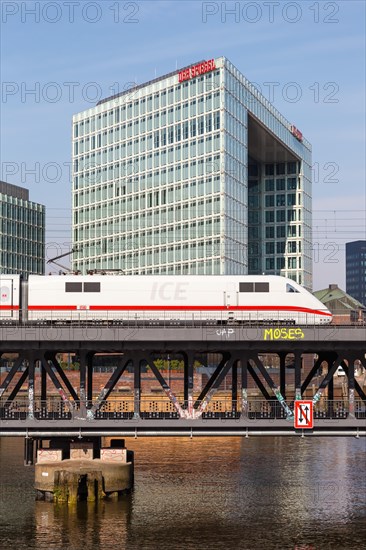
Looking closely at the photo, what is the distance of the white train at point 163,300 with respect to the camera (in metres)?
66.4

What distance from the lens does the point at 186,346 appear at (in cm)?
5666

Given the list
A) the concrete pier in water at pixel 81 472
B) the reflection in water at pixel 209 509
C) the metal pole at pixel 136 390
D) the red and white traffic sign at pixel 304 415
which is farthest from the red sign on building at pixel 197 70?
the red and white traffic sign at pixel 304 415

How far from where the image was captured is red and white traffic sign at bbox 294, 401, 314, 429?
2135 inches

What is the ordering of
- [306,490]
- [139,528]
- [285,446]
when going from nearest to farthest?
[139,528] → [306,490] → [285,446]

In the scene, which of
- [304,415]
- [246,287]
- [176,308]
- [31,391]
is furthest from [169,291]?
[304,415]

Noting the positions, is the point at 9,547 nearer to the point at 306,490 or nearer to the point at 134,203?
the point at 306,490

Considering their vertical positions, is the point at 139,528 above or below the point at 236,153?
below

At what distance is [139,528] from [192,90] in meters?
133

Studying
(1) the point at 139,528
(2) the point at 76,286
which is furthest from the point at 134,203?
(1) the point at 139,528

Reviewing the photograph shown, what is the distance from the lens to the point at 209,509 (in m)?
64.0

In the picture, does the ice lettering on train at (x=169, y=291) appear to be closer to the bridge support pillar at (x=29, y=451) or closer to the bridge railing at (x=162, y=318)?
the bridge railing at (x=162, y=318)

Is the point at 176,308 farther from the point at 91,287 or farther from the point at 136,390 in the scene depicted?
the point at 136,390

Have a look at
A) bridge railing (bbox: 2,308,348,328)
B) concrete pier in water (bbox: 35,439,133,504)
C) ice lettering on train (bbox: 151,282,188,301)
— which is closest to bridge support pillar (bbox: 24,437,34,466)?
concrete pier in water (bbox: 35,439,133,504)

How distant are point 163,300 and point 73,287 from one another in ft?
22.3
